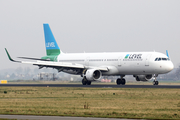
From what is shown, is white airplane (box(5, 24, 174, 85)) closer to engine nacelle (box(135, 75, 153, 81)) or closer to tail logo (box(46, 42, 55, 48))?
→ engine nacelle (box(135, 75, 153, 81))

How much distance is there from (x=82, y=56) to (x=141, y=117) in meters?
44.2

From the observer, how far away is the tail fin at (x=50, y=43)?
7119cm

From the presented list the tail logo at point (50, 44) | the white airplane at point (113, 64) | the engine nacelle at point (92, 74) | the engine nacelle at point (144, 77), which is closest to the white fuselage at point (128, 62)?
the white airplane at point (113, 64)

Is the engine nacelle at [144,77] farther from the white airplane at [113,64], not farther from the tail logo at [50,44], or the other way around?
the tail logo at [50,44]

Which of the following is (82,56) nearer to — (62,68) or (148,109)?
(62,68)

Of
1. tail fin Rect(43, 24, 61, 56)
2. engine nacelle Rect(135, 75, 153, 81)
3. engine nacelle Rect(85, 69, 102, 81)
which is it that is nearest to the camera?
engine nacelle Rect(85, 69, 102, 81)

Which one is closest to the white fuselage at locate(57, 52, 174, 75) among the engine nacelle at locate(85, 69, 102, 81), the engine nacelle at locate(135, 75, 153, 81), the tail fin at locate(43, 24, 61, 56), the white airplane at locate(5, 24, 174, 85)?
the white airplane at locate(5, 24, 174, 85)

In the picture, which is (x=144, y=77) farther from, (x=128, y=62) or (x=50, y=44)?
(x=50, y=44)

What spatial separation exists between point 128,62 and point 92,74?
18.3 ft

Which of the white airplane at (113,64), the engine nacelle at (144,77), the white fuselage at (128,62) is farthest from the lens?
the engine nacelle at (144,77)

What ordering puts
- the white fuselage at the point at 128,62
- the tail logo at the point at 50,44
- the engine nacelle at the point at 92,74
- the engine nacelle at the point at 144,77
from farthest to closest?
the tail logo at the point at 50,44, the engine nacelle at the point at 144,77, the engine nacelle at the point at 92,74, the white fuselage at the point at 128,62

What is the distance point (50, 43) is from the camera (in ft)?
236

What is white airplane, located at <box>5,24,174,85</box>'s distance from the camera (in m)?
56.1

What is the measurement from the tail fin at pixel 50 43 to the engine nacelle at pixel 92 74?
12887 mm
